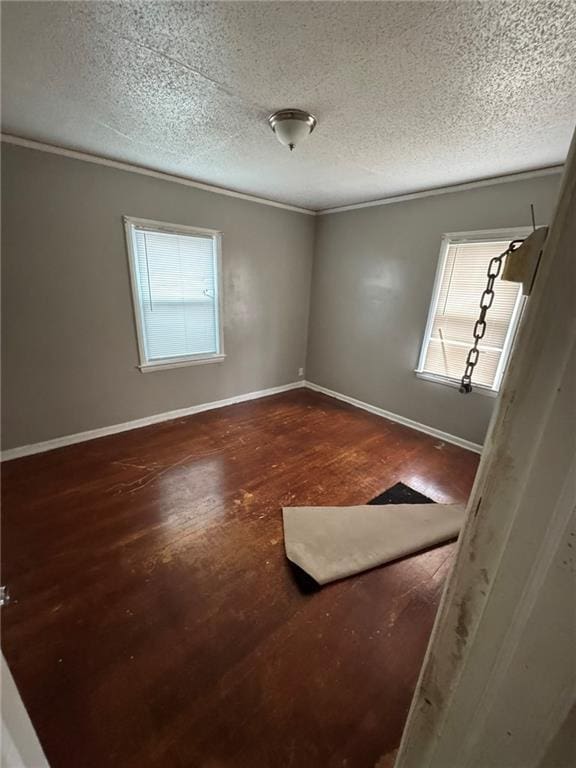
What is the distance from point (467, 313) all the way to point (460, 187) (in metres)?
1.15

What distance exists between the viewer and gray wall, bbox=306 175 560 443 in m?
2.73

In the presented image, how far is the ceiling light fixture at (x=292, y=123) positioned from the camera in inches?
67.0

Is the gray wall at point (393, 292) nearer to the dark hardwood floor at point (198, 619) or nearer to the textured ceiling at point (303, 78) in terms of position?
the textured ceiling at point (303, 78)

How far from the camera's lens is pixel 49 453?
268 cm

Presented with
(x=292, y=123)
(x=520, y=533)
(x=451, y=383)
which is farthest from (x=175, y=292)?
(x=520, y=533)

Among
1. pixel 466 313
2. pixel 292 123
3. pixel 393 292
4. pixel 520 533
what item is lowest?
pixel 520 533

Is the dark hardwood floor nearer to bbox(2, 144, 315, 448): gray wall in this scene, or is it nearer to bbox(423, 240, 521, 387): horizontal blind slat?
bbox(2, 144, 315, 448): gray wall

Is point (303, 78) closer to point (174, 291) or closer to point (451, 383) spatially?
point (174, 291)

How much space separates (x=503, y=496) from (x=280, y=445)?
266 centimetres

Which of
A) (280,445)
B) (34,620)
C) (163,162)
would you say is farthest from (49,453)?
(163,162)

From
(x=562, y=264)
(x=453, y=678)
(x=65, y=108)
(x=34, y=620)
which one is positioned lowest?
(x=34, y=620)

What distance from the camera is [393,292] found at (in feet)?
11.3

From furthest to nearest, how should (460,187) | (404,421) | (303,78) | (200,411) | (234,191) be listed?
(200,411) → (404,421) → (234,191) → (460,187) → (303,78)

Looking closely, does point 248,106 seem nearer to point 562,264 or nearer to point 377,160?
point 377,160
